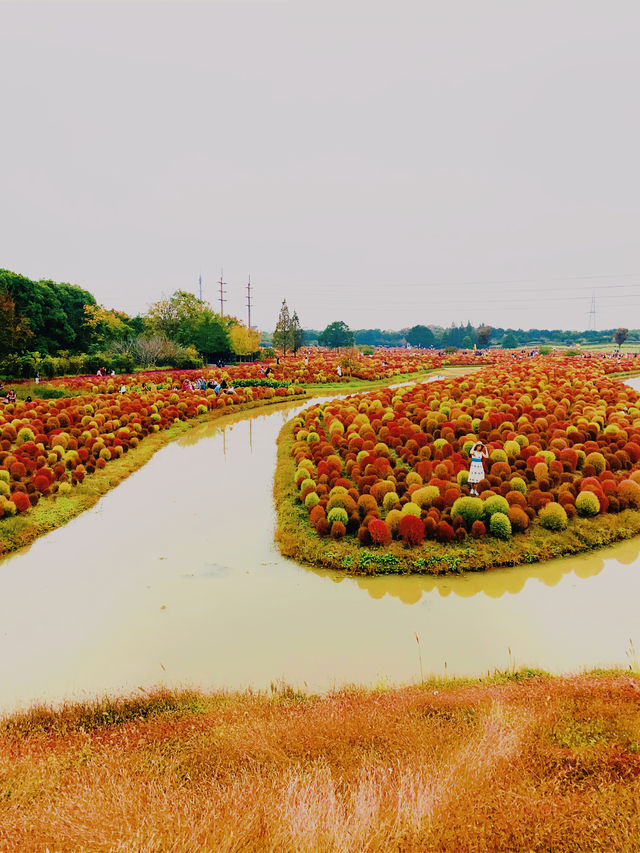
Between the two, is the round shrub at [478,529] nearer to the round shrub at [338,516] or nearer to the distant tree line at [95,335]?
the round shrub at [338,516]

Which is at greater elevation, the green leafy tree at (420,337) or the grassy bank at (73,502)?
the green leafy tree at (420,337)

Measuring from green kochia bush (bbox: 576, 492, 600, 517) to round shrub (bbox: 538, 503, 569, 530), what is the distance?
2.58 ft

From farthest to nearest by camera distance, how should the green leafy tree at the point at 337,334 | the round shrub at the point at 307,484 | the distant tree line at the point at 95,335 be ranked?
1. the green leafy tree at the point at 337,334
2. the distant tree line at the point at 95,335
3. the round shrub at the point at 307,484

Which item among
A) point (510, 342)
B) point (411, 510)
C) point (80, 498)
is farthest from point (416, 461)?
point (510, 342)

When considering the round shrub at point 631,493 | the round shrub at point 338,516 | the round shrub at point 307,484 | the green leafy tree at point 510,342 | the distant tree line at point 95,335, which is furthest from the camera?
the green leafy tree at point 510,342

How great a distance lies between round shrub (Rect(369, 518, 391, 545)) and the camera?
10617mm

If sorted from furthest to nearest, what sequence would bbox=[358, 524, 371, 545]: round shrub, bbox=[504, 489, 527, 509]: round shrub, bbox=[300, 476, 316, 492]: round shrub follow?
1. bbox=[300, 476, 316, 492]: round shrub
2. bbox=[504, 489, 527, 509]: round shrub
3. bbox=[358, 524, 371, 545]: round shrub

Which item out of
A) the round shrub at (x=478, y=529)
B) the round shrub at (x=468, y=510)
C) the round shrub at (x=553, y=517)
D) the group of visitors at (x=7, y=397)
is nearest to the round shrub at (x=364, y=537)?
the round shrub at (x=468, y=510)

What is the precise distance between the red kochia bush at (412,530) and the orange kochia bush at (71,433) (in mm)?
10017

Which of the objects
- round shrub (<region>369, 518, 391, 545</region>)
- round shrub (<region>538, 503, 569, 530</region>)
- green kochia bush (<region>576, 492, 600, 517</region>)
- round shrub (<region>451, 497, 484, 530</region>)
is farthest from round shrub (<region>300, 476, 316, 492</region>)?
green kochia bush (<region>576, 492, 600, 517</region>)

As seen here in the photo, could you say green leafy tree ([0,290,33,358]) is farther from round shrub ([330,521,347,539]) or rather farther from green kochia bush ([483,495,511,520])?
green kochia bush ([483,495,511,520])

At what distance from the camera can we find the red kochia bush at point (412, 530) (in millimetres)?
10539

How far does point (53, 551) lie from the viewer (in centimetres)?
1111

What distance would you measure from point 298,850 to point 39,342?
5654 centimetres
